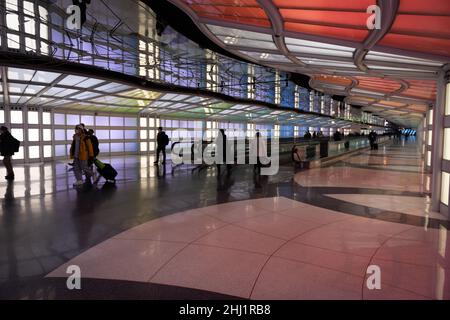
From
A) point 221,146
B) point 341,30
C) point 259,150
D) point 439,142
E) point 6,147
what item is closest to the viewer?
point 341,30

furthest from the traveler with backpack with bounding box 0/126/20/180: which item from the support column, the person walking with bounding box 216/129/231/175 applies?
the support column

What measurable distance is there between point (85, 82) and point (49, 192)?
737 centimetres

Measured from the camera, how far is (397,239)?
493 cm

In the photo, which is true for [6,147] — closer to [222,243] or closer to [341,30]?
[222,243]

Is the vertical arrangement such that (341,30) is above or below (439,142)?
above

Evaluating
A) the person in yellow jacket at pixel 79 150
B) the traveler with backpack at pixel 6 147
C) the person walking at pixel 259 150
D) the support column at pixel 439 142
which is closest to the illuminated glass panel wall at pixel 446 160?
the support column at pixel 439 142

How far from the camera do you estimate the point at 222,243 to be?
471 cm

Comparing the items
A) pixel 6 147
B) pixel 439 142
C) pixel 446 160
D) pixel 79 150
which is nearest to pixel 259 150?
pixel 79 150

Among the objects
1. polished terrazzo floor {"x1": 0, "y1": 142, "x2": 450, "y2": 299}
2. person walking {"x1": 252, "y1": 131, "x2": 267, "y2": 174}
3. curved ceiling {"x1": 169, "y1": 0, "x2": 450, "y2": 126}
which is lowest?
polished terrazzo floor {"x1": 0, "y1": 142, "x2": 450, "y2": 299}

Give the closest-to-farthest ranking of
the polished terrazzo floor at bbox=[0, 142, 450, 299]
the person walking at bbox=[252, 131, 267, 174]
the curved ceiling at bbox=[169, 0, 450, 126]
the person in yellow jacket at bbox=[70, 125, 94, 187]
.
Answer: the polished terrazzo floor at bbox=[0, 142, 450, 299]
the curved ceiling at bbox=[169, 0, 450, 126]
the person in yellow jacket at bbox=[70, 125, 94, 187]
the person walking at bbox=[252, 131, 267, 174]

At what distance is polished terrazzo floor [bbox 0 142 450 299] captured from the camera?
3381 millimetres

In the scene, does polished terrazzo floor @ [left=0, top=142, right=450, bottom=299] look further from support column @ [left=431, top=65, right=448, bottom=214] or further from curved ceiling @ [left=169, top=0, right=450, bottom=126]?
curved ceiling @ [left=169, top=0, right=450, bottom=126]

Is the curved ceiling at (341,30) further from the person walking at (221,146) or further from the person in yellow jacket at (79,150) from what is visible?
the person in yellow jacket at (79,150)

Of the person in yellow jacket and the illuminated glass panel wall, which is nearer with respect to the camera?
the illuminated glass panel wall
